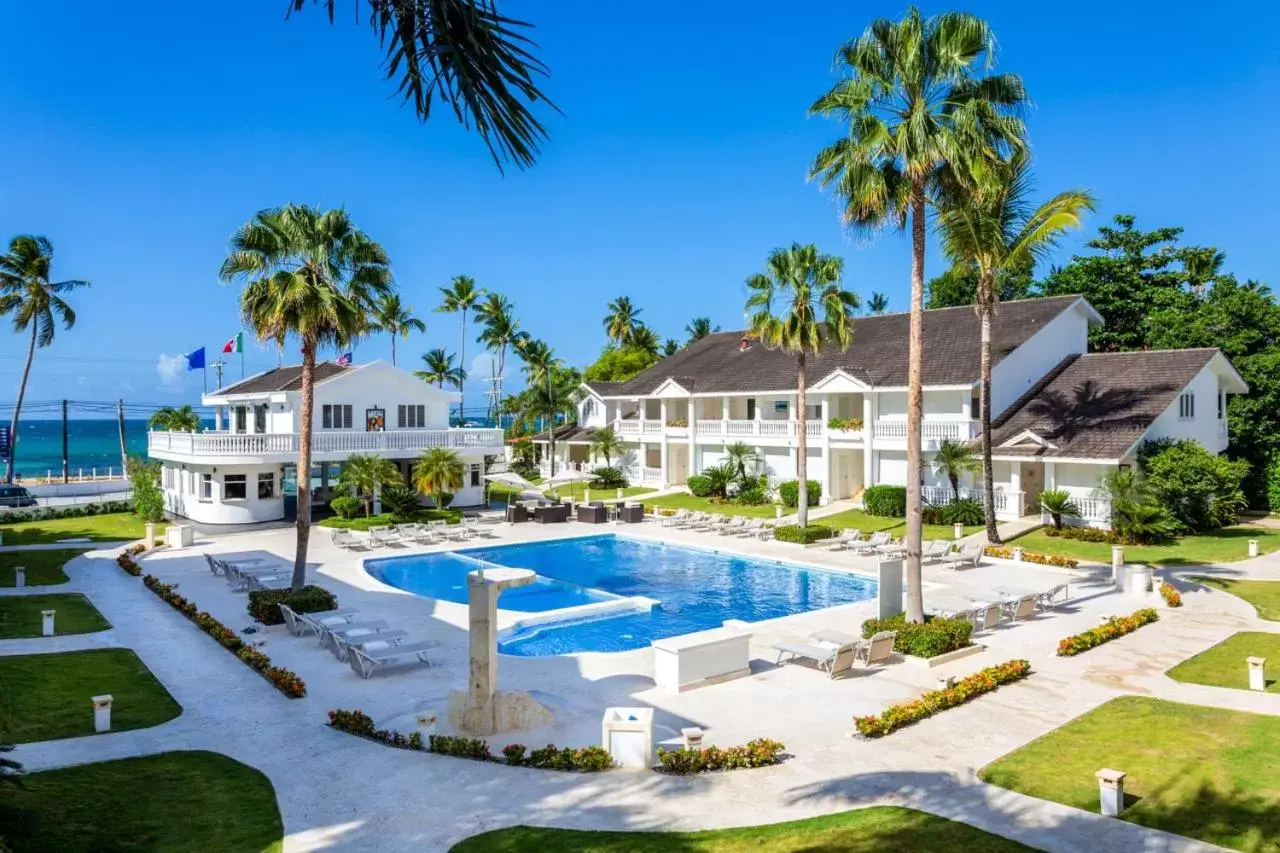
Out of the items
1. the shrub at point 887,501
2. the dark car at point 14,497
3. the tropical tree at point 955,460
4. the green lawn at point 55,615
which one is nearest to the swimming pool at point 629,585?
the green lawn at point 55,615

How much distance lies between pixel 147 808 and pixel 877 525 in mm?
29084

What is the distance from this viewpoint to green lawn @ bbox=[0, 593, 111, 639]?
19.3m

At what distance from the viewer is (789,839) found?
9266 mm

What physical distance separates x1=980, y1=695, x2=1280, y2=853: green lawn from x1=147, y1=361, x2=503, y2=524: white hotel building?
29684mm

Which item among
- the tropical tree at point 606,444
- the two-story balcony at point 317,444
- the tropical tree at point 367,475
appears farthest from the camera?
the tropical tree at point 606,444

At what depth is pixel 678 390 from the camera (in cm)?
4878

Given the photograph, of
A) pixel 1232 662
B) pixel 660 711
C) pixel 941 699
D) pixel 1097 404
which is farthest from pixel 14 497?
pixel 1097 404

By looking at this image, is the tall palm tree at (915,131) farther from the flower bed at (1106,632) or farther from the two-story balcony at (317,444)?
the two-story balcony at (317,444)

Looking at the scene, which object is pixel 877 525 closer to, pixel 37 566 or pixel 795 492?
pixel 795 492

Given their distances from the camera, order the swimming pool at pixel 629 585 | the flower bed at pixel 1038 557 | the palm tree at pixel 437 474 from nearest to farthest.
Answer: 1. the swimming pool at pixel 629 585
2. the flower bed at pixel 1038 557
3. the palm tree at pixel 437 474

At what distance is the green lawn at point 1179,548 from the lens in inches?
1073

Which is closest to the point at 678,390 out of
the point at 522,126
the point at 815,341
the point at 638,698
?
the point at 815,341

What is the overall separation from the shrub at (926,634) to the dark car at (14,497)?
4430 cm

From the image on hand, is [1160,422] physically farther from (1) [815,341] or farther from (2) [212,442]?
(2) [212,442]
